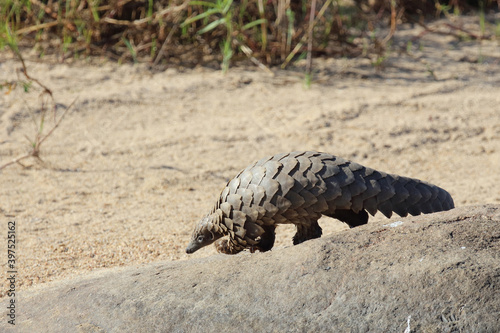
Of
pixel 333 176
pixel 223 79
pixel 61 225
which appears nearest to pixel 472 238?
pixel 333 176

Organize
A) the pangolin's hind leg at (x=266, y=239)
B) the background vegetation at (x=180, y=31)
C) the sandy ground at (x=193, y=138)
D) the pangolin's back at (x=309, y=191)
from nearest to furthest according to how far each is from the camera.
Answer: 1. the pangolin's back at (x=309, y=191)
2. the pangolin's hind leg at (x=266, y=239)
3. the sandy ground at (x=193, y=138)
4. the background vegetation at (x=180, y=31)

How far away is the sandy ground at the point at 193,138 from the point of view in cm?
308

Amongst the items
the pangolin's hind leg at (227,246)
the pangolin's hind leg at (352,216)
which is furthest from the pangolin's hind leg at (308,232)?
the pangolin's hind leg at (227,246)

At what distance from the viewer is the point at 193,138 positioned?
14.2ft

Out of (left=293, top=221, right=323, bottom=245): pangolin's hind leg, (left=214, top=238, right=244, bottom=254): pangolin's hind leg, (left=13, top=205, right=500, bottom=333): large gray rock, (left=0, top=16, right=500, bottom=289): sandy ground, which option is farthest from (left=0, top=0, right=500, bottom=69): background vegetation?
(left=13, top=205, right=500, bottom=333): large gray rock

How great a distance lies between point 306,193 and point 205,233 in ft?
1.68

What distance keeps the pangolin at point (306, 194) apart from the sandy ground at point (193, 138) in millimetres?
758

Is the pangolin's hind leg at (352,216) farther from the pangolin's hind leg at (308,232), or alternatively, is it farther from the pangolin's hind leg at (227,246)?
the pangolin's hind leg at (227,246)

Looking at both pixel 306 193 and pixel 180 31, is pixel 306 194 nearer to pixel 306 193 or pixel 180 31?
pixel 306 193

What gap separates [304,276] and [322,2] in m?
4.40

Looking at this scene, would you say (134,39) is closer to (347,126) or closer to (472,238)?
(347,126)

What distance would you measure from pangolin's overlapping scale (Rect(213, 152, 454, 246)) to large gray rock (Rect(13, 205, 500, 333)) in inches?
4.7

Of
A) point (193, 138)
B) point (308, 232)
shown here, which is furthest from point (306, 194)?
point (193, 138)

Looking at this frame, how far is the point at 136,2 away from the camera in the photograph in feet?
18.1
